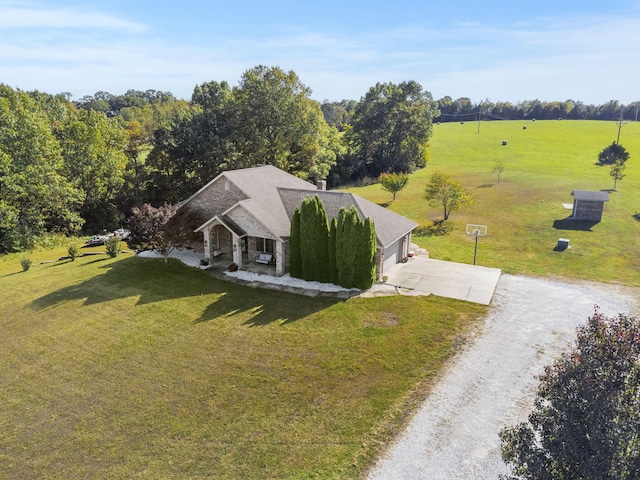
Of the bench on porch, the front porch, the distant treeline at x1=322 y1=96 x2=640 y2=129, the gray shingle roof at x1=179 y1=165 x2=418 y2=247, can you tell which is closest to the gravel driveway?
the gray shingle roof at x1=179 y1=165 x2=418 y2=247

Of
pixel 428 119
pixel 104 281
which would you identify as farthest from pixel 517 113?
pixel 104 281

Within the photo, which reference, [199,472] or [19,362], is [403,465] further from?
[19,362]

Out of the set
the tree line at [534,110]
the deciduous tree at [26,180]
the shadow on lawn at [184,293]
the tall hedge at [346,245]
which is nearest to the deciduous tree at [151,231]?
the shadow on lawn at [184,293]

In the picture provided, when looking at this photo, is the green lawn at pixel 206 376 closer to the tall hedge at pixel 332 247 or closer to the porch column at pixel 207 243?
the tall hedge at pixel 332 247

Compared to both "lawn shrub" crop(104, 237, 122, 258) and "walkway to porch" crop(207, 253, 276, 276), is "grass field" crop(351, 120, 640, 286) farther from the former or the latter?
"lawn shrub" crop(104, 237, 122, 258)

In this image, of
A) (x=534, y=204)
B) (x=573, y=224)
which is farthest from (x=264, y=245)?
(x=534, y=204)
